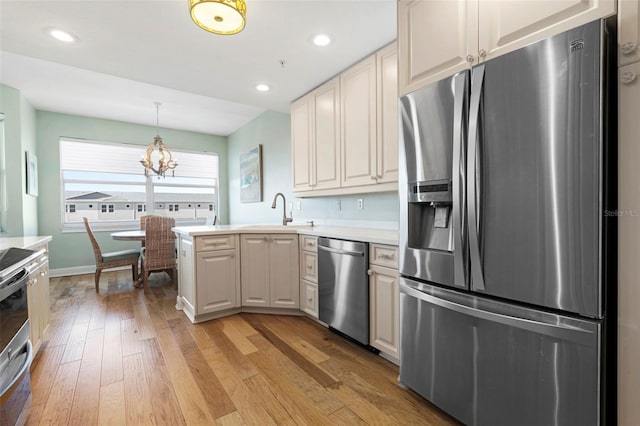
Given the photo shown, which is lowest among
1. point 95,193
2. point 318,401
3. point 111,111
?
point 318,401

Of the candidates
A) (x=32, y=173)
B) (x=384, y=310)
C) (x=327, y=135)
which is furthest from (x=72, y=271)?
(x=384, y=310)

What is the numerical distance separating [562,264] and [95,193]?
625 cm

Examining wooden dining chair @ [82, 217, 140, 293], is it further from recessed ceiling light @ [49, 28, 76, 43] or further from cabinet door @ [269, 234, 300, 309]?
A: recessed ceiling light @ [49, 28, 76, 43]

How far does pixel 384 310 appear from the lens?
2.02 metres

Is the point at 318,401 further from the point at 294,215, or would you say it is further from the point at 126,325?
the point at 294,215

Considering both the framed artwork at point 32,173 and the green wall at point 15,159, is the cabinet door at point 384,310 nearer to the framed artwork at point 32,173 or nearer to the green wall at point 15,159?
the green wall at point 15,159

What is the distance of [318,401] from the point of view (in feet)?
Result: 5.46

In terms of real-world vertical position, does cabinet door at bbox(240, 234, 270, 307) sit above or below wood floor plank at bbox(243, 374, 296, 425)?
above

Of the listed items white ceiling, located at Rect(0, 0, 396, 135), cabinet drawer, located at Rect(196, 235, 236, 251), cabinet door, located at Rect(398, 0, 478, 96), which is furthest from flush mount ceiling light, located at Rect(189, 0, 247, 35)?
cabinet drawer, located at Rect(196, 235, 236, 251)

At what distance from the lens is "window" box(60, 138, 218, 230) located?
16.1ft

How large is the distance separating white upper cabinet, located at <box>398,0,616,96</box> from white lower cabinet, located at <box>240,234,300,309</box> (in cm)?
177

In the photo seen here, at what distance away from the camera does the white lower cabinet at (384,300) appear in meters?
1.94

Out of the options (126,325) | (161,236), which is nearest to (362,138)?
(126,325)

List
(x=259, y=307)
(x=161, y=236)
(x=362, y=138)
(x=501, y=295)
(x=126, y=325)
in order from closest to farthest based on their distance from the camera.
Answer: (x=501, y=295), (x=362, y=138), (x=126, y=325), (x=259, y=307), (x=161, y=236)
